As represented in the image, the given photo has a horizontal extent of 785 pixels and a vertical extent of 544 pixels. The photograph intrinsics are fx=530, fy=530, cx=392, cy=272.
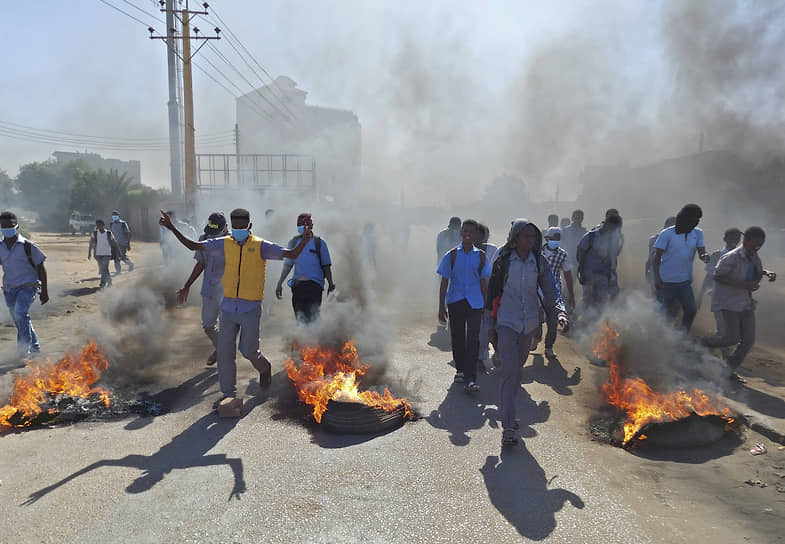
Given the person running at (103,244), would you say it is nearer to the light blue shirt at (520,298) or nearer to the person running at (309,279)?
the person running at (309,279)

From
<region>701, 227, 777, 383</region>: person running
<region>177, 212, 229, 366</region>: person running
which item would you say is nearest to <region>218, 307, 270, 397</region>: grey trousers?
<region>177, 212, 229, 366</region>: person running

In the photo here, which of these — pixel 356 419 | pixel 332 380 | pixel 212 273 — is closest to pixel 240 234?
pixel 212 273

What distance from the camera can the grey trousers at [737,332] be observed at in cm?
586

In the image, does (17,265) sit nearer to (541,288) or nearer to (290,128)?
(541,288)

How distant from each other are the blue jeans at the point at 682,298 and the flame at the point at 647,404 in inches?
64.0

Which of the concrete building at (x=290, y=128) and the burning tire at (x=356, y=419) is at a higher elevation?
the concrete building at (x=290, y=128)

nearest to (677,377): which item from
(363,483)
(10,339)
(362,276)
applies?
(363,483)

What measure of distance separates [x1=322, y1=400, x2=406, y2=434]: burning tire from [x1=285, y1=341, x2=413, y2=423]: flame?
5cm

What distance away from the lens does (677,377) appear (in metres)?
5.26

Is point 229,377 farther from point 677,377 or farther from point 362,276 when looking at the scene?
point 362,276

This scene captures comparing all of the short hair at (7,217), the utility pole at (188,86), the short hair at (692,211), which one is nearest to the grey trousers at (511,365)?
the short hair at (692,211)

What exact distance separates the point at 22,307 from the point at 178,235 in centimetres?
300

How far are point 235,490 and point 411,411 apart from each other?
1817mm

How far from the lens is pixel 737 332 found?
5.88m
